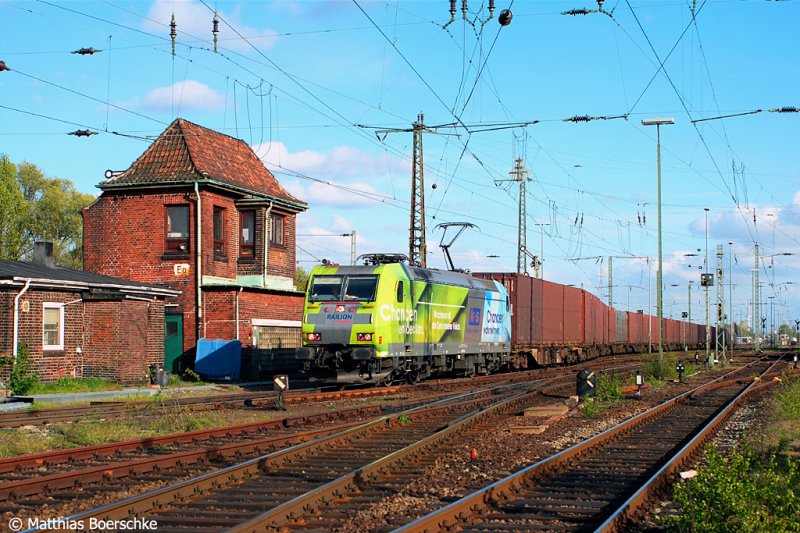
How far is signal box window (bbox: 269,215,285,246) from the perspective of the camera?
33344 mm

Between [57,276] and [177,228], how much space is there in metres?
7.03

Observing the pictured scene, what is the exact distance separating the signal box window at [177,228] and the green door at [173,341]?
2.48 metres

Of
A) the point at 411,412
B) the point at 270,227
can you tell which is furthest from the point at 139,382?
the point at 411,412

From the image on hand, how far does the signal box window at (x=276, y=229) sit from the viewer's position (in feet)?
109

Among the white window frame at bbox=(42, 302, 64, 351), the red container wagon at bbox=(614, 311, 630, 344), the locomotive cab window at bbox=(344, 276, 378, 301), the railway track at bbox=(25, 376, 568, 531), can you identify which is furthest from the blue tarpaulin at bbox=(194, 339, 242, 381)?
the red container wagon at bbox=(614, 311, 630, 344)

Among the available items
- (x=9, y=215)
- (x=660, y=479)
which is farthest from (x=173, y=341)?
(x=9, y=215)

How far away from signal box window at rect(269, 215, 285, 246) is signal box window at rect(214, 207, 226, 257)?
6.85ft

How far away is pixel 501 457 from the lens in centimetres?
1210

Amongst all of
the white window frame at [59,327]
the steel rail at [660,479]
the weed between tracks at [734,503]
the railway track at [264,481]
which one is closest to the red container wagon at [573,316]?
the white window frame at [59,327]

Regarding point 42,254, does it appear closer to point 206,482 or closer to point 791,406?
point 206,482

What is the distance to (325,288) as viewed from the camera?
23.6m

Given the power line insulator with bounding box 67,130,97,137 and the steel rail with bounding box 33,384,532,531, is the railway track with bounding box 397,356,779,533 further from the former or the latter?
the power line insulator with bounding box 67,130,97,137

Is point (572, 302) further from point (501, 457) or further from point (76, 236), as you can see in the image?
point (76, 236)

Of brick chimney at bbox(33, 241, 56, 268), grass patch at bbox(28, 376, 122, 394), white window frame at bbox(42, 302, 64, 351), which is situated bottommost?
grass patch at bbox(28, 376, 122, 394)
